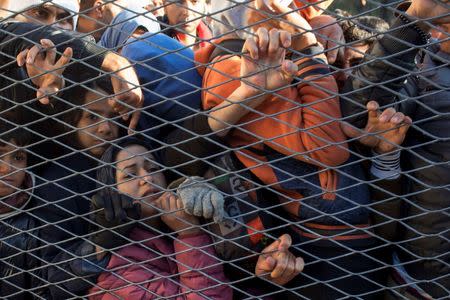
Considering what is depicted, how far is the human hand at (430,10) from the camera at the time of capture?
45.3 inches

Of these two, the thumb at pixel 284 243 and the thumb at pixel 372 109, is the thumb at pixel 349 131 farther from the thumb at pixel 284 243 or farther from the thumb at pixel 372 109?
the thumb at pixel 284 243

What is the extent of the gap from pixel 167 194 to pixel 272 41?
337 mm

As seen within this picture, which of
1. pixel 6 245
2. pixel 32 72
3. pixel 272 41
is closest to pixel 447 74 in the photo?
pixel 272 41

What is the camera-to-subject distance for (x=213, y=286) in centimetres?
131

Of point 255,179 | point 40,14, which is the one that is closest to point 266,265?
point 255,179

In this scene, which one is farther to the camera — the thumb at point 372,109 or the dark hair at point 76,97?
the dark hair at point 76,97

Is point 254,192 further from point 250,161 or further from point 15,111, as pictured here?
point 15,111

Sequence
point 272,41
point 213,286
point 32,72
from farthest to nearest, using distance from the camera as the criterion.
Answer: point 32,72 < point 213,286 < point 272,41

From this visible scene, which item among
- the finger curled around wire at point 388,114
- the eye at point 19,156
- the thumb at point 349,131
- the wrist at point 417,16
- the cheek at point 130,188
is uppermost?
the wrist at point 417,16

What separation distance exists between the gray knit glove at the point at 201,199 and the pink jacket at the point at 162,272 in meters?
0.08

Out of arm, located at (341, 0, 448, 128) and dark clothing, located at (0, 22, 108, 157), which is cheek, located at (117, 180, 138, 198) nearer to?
dark clothing, located at (0, 22, 108, 157)

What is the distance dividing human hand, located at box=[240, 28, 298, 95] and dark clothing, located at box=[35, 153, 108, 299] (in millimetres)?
324

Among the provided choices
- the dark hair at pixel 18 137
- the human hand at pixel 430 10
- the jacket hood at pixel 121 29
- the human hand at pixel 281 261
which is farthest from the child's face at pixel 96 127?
the human hand at pixel 430 10

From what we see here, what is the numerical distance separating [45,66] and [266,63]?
0.44 m
